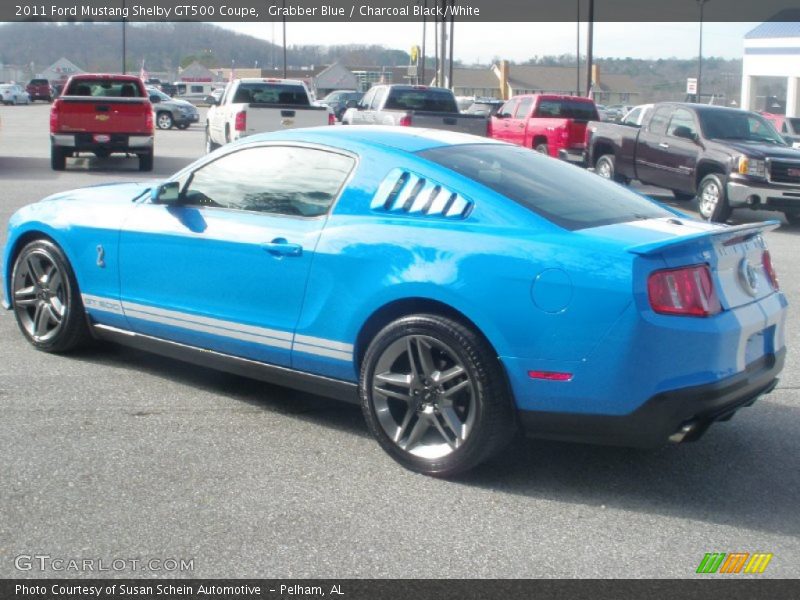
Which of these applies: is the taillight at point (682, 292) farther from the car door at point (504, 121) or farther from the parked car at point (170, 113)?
the parked car at point (170, 113)

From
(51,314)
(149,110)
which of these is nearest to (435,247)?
(51,314)

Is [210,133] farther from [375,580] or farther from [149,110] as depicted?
[375,580]

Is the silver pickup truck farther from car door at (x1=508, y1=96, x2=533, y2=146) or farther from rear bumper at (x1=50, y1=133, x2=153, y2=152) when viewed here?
rear bumper at (x1=50, y1=133, x2=153, y2=152)

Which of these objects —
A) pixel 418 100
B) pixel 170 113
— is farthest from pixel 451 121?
pixel 170 113

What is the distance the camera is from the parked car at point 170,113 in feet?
147

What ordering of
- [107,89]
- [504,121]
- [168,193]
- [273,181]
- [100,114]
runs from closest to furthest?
[273,181] < [168,193] < [100,114] < [107,89] < [504,121]

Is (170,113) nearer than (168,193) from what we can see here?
No

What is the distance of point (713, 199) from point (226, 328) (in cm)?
1176

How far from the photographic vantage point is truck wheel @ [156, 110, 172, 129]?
45.0 meters

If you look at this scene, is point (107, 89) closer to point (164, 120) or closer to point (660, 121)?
point (660, 121)

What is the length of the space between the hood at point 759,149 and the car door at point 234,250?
11099mm

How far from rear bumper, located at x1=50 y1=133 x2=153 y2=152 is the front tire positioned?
47.8 feet

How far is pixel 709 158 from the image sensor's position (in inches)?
627

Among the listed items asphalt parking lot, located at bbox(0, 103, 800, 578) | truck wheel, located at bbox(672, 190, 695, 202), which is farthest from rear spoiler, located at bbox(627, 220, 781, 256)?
truck wheel, located at bbox(672, 190, 695, 202)
